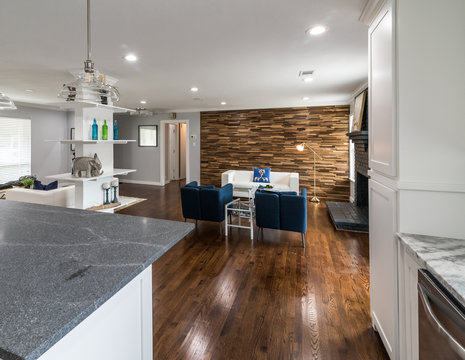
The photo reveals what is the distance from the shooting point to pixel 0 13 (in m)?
2.13

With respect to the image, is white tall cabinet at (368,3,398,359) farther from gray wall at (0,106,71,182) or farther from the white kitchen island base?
gray wall at (0,106,71,182)

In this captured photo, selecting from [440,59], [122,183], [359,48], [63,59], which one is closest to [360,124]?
[359,48]

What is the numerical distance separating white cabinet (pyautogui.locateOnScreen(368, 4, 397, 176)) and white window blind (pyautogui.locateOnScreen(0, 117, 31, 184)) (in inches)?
318

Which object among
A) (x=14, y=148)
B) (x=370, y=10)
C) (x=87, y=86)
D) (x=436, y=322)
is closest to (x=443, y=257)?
(x=436, y=322)

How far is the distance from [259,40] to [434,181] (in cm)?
212

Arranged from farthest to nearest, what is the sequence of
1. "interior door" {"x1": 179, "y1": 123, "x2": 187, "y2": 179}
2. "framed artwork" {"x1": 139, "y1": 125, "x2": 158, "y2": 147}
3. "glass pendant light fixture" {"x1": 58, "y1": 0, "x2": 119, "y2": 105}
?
"interior door" {"x1": 179, "y1": 123, "x2": 187, "y2": 179}
"framed artwork" {"x1": 139, "y1": 125, "x2": 158, "y2": 147}
"glass pendant light fixture" {"x1": 58, "y1": 0, "x2": 119, "y2": 105}

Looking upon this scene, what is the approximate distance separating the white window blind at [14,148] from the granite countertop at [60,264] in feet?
21.0

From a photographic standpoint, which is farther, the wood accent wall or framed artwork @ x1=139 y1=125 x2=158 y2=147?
framed artwork @ x1=139 y1=125 x2=158 y2=147

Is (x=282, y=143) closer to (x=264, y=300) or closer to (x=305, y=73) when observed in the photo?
(x=305, y=73)

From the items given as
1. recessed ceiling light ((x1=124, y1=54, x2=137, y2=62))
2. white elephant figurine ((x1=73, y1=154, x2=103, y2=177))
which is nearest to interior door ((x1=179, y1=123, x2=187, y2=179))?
white elephant figurine ((x1=73, y1=154, x2=103, y2=177))

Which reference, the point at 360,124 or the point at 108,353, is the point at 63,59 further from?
the point at 360,124

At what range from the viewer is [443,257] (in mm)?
1152

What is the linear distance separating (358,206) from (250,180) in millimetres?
2591

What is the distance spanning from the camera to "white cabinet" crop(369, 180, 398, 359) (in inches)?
58.7
